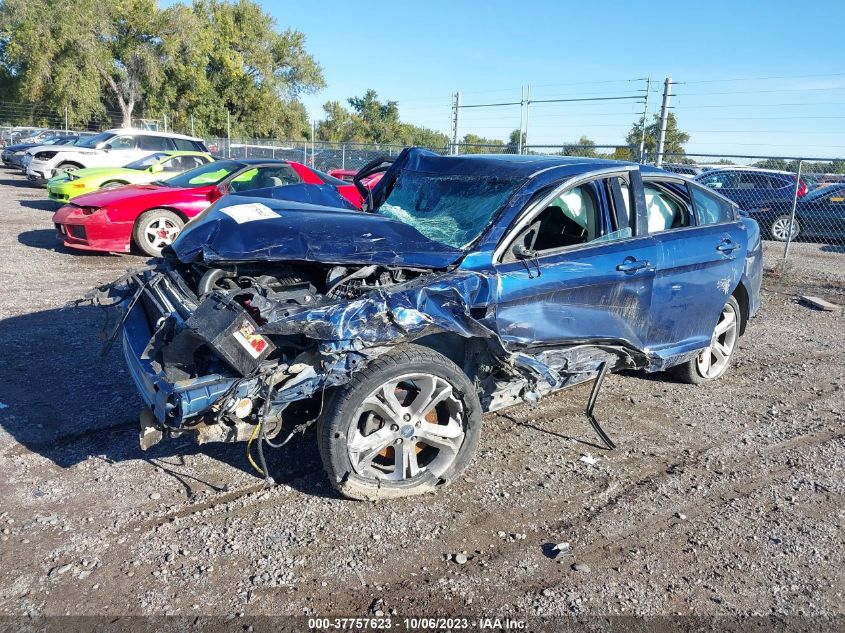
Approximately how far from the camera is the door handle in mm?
4273

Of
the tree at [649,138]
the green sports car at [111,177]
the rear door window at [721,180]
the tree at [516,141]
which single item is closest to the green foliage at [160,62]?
the tree at [516,141]

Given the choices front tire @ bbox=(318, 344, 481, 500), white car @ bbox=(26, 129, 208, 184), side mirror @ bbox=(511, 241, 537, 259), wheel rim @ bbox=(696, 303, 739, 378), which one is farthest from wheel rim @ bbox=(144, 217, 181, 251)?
white car @ bbox=(26, 129, 208, 184)

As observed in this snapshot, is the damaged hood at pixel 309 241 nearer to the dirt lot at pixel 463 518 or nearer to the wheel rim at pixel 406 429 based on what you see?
the wheel rim at pixel 406 429

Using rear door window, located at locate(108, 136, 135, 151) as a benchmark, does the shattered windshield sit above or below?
below

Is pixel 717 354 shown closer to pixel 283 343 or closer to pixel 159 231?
pixel 283 343

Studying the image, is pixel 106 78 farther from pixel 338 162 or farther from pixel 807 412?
pixel 807 412

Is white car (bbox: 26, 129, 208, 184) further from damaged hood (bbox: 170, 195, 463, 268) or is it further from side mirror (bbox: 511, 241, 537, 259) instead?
side mirror (bbox: 511, 241, 537, 259)

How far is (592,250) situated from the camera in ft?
13.8

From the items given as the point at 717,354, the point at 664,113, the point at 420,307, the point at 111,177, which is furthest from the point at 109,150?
the point at 420,307

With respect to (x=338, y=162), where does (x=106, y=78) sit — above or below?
above

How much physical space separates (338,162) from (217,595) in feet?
71.5

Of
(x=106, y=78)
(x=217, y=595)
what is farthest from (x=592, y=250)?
(x=106, y=78)

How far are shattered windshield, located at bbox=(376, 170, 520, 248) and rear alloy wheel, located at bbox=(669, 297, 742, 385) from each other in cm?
232

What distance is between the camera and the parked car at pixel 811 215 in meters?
13.6
